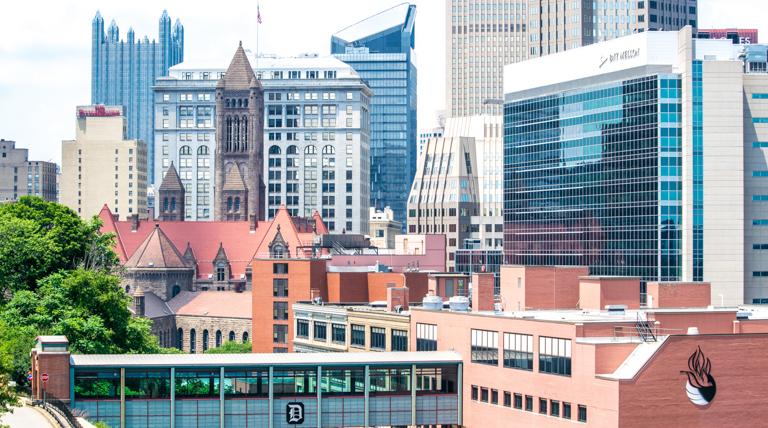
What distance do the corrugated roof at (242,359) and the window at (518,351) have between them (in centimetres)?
387

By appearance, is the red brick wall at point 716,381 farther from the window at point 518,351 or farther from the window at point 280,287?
the window at point 280,287

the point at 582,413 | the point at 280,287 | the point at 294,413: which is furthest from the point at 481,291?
the point at 280,287

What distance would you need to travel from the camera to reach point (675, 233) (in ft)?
577

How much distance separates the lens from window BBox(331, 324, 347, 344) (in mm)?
115312

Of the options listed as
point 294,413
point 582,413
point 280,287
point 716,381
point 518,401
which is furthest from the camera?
point 280,287

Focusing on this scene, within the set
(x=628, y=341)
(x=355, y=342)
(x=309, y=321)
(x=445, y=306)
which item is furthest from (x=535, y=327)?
(x=309, y=321)

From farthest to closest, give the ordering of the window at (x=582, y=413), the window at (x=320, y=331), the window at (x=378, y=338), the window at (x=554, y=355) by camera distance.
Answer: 1. the window at (x=320, y=331)
2. the window at (x=378, y=338)
3. the window at (x=554, y=355)
4. the window at (x=582, y=413)

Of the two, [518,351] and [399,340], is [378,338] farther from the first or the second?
[518,351]

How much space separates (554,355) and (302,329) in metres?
47.2

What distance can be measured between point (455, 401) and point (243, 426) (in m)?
13.2

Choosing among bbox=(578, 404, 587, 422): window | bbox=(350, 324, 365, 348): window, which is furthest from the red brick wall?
bbox=(350, 324, 365, 348): window

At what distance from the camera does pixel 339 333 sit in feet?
383

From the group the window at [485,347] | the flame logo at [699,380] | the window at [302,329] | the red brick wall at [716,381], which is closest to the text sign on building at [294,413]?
the window at [485,347]

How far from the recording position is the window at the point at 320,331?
121 meters
